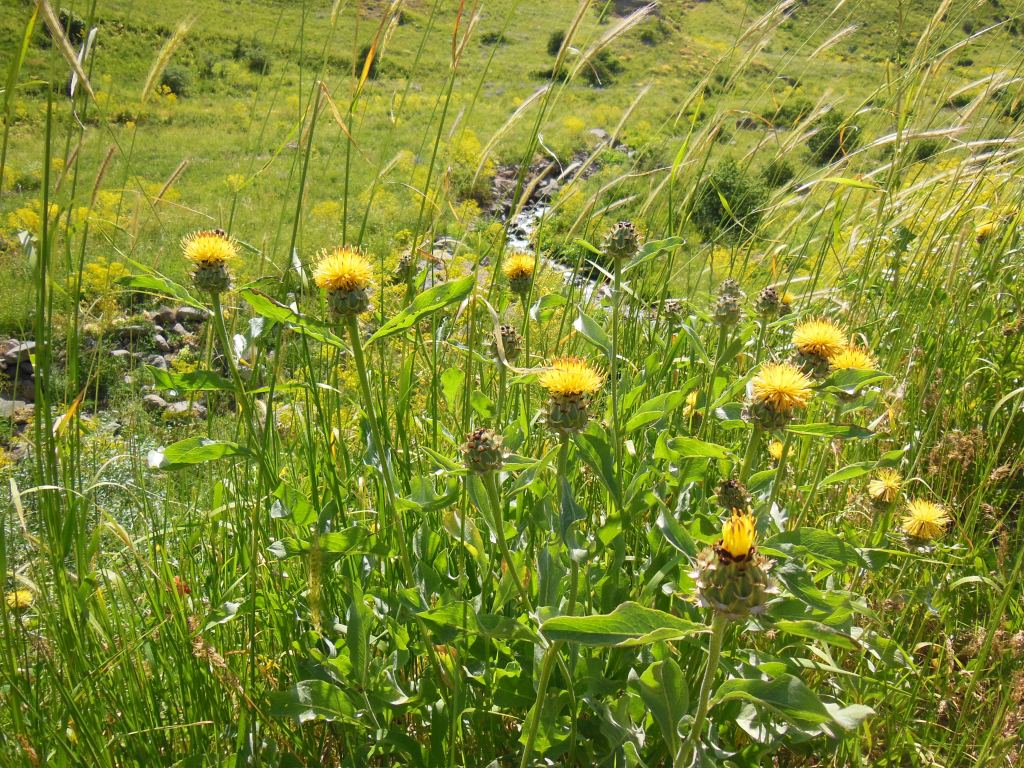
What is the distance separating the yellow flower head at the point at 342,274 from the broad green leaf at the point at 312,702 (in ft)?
1.86

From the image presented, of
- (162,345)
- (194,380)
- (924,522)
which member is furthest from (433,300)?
(162,345)

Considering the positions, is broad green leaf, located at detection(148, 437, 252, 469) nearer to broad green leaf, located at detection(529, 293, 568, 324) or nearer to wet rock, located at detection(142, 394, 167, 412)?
broad green leaf, located at detection(529, 293, 568, 324)

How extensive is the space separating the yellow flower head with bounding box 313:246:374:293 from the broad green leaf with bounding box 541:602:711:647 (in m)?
0.61

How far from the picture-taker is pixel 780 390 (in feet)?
3.51

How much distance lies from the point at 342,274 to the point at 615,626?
66 centimetres

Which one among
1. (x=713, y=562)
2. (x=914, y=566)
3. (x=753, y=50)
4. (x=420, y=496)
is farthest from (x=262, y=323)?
(x=914, y=566)

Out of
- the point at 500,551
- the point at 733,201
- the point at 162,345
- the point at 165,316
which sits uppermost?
the point at 733,201

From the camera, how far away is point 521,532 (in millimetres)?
1241

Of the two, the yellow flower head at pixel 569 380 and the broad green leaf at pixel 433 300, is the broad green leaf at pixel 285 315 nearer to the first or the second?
the broad green leaf at pixel 433 300

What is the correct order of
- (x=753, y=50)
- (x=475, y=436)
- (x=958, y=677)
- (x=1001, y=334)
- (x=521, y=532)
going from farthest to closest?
(x=1001, y=334) < (x=753, y=50) < (x=958, y=677) < (x=521, y=532) < (x=475, y=436)

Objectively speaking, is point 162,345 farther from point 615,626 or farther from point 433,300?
point 615,626

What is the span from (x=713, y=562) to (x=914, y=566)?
0.96 meters

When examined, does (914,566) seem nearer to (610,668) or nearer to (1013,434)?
(610,668)

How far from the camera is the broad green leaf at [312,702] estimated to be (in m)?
0.97
